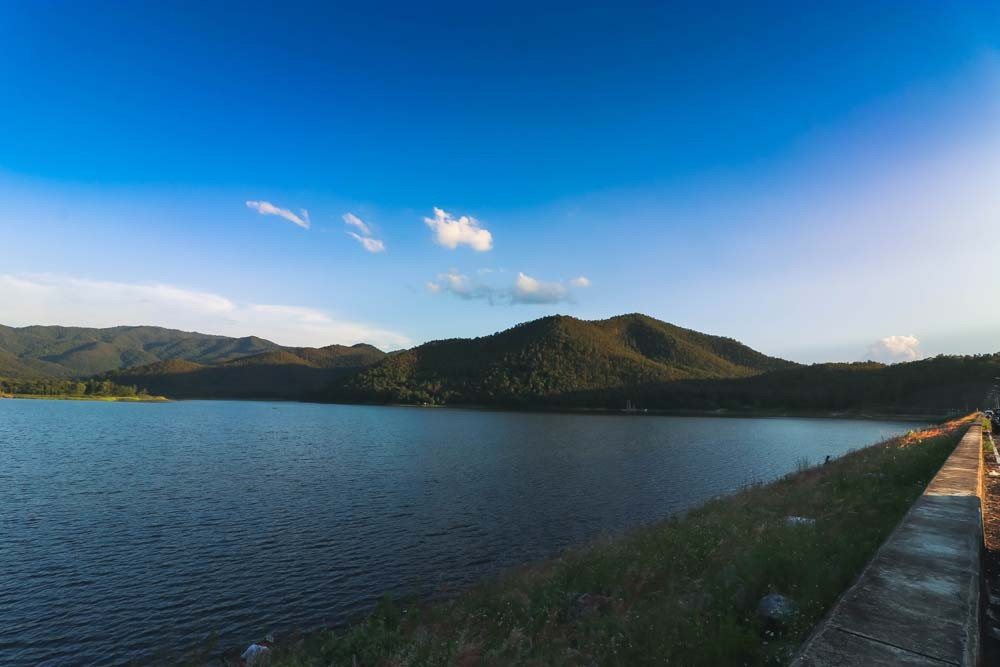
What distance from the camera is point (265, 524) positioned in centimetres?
3155

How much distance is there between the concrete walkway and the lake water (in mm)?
18807

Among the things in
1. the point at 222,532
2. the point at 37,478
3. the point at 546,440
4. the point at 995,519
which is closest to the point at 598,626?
the point at 995,519

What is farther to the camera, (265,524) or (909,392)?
(909,392)

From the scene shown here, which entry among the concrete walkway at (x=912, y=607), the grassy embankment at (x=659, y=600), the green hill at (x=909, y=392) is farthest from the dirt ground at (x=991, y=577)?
the green hill at (x=909, y=392)

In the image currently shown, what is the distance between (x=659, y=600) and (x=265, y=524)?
86.4 feet

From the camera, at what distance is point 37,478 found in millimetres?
43000

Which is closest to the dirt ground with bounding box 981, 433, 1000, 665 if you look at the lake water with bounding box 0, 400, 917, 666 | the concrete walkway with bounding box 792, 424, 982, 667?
the concrete walkway with bounding box 792, 424, 982, 667

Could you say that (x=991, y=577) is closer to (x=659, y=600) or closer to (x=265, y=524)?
(x=659, y=600)

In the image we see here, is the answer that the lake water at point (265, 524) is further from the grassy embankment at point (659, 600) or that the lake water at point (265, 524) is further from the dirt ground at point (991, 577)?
the dirt ground at point (991, 577)

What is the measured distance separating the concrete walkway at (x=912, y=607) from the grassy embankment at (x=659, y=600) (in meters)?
1.66

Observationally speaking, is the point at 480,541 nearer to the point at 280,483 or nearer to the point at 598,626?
the point at 598,626

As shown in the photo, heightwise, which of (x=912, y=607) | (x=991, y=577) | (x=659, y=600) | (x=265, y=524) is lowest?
(x=265, y=524)

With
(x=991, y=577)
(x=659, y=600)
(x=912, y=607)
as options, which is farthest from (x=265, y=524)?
(x=991, y=577)

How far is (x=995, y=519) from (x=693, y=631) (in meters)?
10.5
